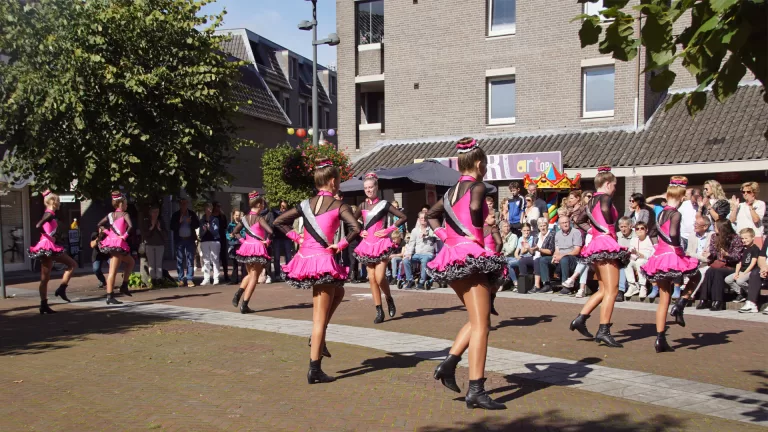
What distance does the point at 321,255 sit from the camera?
696 centimetres

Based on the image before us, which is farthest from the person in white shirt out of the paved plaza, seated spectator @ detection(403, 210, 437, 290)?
seated spectator @ detection(403, 210, 437, 290)

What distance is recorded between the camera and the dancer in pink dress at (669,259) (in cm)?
849

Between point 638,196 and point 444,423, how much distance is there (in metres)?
8.64

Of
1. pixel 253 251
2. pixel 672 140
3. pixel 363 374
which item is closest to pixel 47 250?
pixel 253 251

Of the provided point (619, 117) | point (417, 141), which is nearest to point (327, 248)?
point (619, 117)

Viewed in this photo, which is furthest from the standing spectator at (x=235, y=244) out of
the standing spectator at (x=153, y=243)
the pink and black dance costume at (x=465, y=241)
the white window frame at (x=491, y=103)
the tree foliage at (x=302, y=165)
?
the pink and black dance costume at (x=465, y=241)

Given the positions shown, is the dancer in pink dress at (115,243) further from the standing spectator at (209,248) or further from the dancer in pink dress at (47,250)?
the standing spectator at (209,248)

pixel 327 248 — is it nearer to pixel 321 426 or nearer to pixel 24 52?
pixel 321 426

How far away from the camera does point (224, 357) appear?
8.11 m

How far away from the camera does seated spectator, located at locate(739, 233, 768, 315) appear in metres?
11.9

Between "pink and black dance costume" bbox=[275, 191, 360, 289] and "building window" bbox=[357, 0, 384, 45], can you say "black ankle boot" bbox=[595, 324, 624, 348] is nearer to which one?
"pink and black dance costume" bbox=[275, 191, 360, 289]

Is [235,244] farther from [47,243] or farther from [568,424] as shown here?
[568,424]

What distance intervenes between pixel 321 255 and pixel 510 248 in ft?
30.9

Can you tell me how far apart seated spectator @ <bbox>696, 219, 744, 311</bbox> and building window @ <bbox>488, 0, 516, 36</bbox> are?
13.3 m
